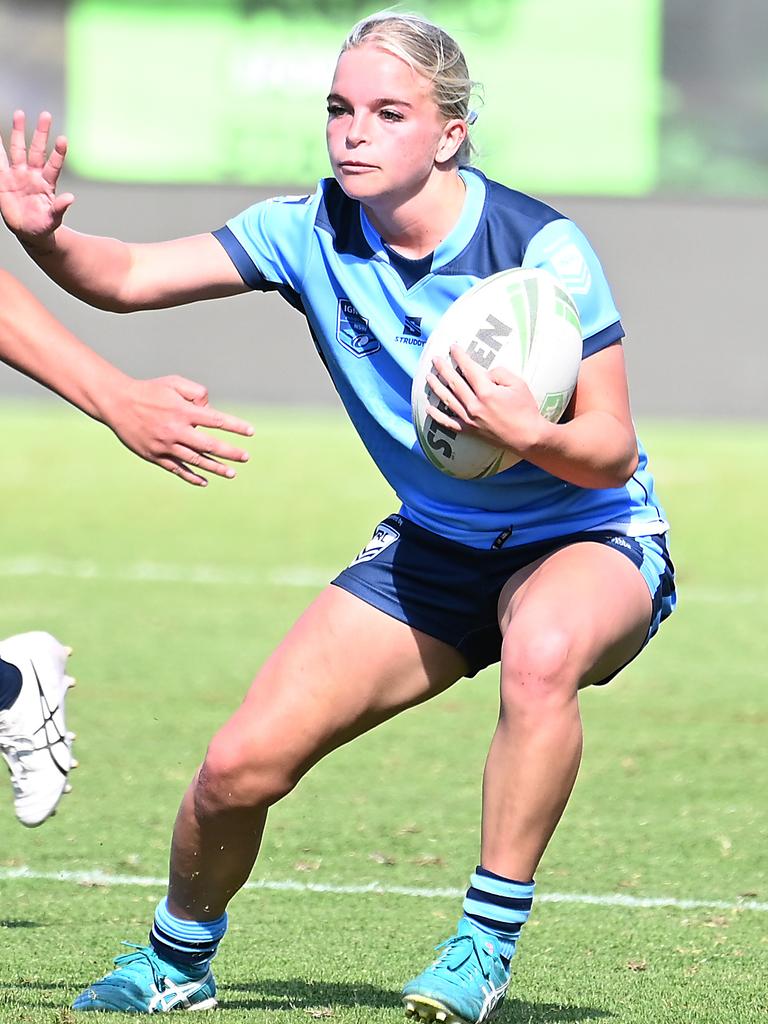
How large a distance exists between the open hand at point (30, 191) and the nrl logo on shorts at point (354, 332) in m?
0.62

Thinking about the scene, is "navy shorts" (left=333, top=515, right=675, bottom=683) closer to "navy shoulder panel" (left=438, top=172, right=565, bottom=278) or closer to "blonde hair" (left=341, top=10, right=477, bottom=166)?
"navy shoulder panel" (left=438, top=172, right=565, bottom=278)

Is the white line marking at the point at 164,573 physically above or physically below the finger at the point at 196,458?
below

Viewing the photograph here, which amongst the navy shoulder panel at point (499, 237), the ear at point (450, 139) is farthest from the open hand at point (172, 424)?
the ear at point (450, 139)

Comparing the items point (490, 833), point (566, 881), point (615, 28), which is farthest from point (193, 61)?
point (490, 833)

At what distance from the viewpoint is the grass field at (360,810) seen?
13.0 ft

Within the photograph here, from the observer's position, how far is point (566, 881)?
4.85m

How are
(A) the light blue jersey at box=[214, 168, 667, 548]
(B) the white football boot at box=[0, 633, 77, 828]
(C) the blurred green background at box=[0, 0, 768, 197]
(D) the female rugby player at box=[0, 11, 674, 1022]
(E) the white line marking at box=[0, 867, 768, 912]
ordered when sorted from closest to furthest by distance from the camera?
1. (D) the female rugby player at box=[0, 11, 674, 1022]
2. (A) the light blue jersey at box=[214, 168, 667, 548]
3. (B) the white football boot at box=[0, 633, 77, 828]
4. (E) the white line marking at box=[0, 867, 768, 912]
5. (C) the blurred green background at box=[0, 0, 768, 197]

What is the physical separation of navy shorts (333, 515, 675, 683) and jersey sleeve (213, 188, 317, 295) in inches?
26.7

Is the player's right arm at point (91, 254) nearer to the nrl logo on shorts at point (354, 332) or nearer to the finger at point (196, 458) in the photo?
the nrl logo on shorts at point (354, 332)

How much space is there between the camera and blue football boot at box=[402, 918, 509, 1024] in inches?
130

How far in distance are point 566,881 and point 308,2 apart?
13171mm

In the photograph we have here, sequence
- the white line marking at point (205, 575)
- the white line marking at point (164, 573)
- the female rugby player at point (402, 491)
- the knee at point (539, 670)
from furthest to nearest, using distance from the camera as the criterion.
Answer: the white line marking at point (164, 573) → the white line marking at point (205, 575) → the female rugby player at point (402, 491) → the knee at point (539, 670)

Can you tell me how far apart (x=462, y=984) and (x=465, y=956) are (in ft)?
0.25

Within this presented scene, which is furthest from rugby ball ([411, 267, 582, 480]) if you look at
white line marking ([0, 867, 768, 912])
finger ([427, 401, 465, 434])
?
white line marking ([0, 867, 768, 912])
